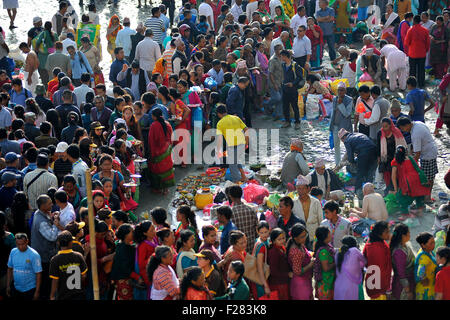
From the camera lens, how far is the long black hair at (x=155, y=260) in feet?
22.9

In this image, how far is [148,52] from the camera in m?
14.7

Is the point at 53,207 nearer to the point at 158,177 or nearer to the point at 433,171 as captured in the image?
the point at 158,177

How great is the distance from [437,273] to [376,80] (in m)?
7.33

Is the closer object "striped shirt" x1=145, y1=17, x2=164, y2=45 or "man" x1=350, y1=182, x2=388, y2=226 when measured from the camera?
"man" x1=350, y1=182, x2=388, y2=226

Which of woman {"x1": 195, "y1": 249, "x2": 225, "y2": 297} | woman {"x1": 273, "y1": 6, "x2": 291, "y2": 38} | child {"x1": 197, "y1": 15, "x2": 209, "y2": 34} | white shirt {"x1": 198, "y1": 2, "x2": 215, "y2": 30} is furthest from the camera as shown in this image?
white shirt {"x1": 198, "y1": 2, "x2": 215, "y2": 30}

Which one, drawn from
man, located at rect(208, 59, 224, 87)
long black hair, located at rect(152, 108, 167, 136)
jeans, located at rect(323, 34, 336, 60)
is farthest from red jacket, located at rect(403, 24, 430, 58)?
long black hair, located at rect(152, 108, 167, 136)

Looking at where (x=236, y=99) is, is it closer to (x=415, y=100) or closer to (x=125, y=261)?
(x=415, y=100)

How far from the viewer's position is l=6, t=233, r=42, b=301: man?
7539mm

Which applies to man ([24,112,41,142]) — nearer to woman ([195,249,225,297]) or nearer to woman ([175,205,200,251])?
woman ([175,205,200,251])

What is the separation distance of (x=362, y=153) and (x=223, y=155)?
7.72 ft

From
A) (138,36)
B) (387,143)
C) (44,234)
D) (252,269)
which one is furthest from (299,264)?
(138,36)

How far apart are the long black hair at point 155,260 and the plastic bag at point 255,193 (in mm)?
4025

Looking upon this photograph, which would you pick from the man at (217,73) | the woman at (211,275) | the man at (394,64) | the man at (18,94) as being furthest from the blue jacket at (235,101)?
the woman at (211,275)

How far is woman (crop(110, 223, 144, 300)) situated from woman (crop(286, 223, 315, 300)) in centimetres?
152
